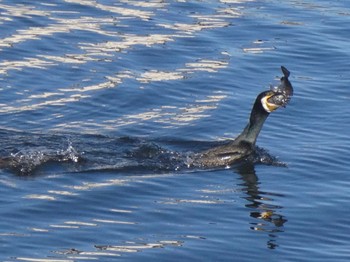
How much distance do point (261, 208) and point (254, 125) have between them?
2239 millimetres

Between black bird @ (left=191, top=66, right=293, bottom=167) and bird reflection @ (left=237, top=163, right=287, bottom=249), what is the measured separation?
10.0 inches

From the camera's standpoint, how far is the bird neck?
16.5 metres

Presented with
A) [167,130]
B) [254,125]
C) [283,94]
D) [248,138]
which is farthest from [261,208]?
[167,130]

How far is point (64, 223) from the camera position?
43.9ft

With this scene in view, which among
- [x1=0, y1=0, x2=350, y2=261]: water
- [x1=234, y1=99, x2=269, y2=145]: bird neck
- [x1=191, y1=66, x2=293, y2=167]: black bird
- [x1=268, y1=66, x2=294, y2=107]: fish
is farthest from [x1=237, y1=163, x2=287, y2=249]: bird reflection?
[x1=268, y1=66, x2=294, y2=107]: fish

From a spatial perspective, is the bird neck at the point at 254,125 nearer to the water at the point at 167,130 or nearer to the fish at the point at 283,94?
the fish at the point at 283,94

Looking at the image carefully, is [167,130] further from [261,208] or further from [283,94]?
[261,208]

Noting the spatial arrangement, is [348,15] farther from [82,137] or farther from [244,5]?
[82,137]

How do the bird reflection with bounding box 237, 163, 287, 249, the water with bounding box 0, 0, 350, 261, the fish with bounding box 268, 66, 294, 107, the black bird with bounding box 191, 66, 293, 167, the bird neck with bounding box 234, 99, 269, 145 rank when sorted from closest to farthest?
the water with bounding box 0, 0, 350, 261 → the bird reflection with bounding box 237, 163, 287, 249 → the black bird with bounding box 191, 66, 293, 167 → the bird neck with bounding box 234, 99, 269, 145 → the fish with bounding box 268, 66, 294, 107

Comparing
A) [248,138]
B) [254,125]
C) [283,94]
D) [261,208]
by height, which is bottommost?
[261,208]

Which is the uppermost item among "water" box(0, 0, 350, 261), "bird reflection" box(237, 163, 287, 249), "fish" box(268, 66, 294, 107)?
"fish" box(268, 66, 294, 107)

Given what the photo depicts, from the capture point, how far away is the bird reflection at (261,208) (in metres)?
13.7

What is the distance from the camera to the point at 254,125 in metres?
16.5

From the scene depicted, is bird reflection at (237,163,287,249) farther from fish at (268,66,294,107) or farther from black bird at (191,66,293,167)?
fish at (268,66,294,107)
